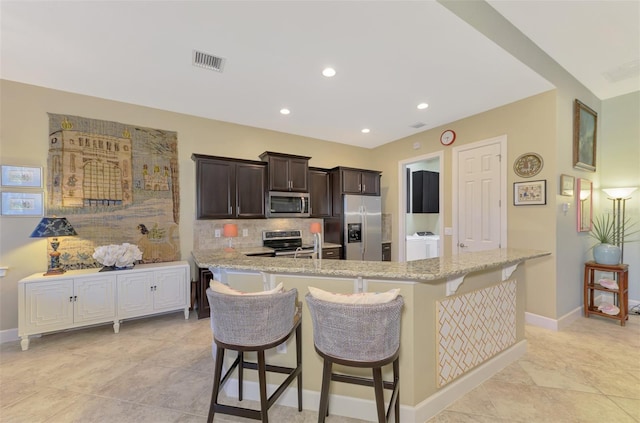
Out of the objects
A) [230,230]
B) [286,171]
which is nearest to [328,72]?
[286,171]

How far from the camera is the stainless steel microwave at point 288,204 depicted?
4320 mm

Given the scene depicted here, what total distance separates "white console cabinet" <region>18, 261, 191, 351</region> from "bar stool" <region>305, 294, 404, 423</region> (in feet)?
9.14

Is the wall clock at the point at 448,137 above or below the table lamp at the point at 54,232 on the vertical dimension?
above

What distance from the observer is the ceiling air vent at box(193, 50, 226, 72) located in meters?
2.53

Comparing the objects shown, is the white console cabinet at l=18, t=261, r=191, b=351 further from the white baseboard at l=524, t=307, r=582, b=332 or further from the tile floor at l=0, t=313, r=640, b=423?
the white baseboard at l=524, t=307, r=582, b=332

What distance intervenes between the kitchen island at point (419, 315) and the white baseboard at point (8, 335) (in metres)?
2.75

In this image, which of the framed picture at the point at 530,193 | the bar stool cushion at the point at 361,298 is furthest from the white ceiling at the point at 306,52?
the bar stool cushion at the point at 361,298

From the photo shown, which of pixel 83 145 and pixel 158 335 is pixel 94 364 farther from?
pixel 83 145

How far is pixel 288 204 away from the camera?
4461 mm

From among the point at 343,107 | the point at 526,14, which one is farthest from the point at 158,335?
the point at 526,14

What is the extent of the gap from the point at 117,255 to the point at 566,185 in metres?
5.51

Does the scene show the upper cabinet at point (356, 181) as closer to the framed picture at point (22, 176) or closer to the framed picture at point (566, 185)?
the framed picture at point (566, 185)

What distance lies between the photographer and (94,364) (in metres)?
2.52

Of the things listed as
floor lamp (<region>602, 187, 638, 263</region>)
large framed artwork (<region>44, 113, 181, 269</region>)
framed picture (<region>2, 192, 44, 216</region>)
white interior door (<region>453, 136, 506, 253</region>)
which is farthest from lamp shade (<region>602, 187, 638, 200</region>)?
framed picture (<region>2, 192, 44, 216</region>)
